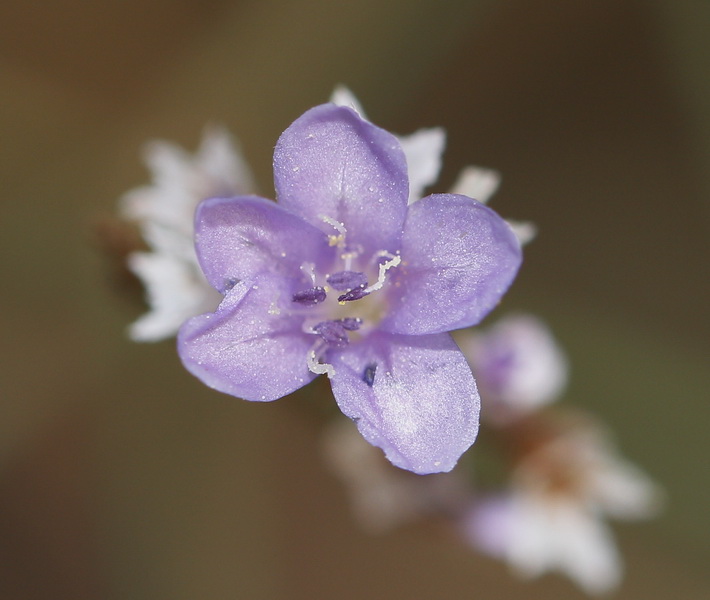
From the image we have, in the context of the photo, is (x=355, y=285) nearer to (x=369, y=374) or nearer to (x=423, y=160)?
(x=369, y=374)

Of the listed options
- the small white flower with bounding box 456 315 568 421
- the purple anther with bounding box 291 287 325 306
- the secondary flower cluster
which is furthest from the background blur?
the purple anther with bounding box 291 287 325 306

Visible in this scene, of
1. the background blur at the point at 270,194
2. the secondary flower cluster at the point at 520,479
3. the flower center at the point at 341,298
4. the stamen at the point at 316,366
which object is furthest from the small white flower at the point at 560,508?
the stamen at the point at 316,366

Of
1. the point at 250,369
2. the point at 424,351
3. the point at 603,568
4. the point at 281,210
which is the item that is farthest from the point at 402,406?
the point at 603,568

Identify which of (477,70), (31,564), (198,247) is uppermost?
(477,70)

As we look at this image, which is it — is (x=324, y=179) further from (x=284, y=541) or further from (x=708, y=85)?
(x=708, y=85)

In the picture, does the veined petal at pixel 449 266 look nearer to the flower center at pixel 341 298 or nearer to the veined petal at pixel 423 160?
the flower center at pixel 341 298
